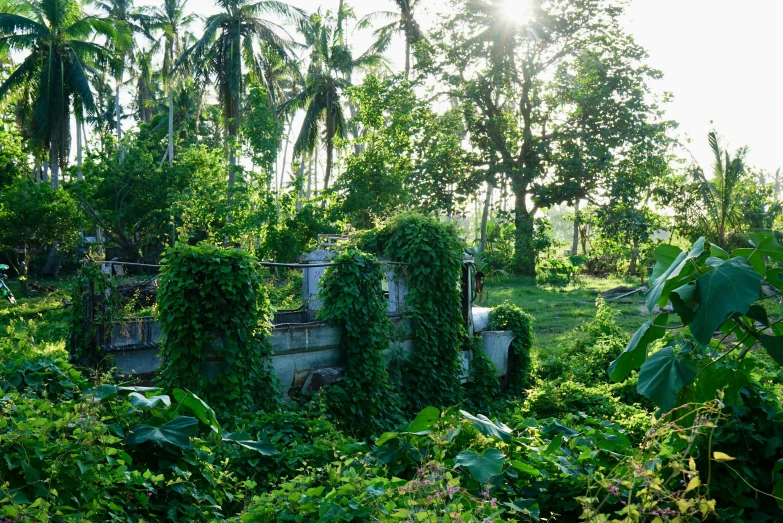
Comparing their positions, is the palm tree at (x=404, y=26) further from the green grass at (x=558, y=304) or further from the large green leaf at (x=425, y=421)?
the large green leaf at (x=425, y=421)

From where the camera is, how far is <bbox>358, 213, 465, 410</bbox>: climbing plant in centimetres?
980

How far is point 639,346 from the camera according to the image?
291 centimetres

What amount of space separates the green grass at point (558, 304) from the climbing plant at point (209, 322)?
7326 mm

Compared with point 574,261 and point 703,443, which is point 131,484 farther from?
point 574,261


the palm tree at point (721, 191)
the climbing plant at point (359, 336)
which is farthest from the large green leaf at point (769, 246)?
the palm tree at point (721, 191)

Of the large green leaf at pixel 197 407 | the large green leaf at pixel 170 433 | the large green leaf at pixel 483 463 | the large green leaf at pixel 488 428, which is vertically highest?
the large green leaf at pixel 197 407

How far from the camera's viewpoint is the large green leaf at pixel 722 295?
8.02 ft

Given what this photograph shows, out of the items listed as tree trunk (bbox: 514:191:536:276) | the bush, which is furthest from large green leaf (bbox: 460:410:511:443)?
tree trunk (bbox: 514:191:536:276)

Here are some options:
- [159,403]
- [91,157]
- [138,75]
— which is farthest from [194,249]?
[138,75]

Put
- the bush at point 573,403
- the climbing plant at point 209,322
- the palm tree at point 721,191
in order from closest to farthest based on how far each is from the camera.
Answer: the climbing plant at point 209,322
the bush at point 573,403
the palm tree at point 721,191

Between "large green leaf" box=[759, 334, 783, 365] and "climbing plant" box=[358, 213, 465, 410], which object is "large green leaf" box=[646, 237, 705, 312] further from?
"climbing plant" box=[358, 213, 465, 410]

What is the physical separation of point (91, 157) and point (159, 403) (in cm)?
2429

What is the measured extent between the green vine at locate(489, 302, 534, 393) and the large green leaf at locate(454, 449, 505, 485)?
7954 millimetres

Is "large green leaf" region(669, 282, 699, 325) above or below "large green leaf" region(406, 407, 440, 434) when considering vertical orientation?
above
